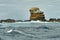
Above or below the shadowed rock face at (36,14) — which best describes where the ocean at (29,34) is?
above

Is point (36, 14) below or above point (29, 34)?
below

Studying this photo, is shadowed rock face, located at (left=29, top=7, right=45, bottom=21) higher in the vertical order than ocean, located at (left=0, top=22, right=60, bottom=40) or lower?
lower

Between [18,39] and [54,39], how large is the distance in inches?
112

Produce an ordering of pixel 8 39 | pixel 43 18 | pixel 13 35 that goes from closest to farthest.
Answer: pixel 8 39
pixel 13 35
pixel 43 18

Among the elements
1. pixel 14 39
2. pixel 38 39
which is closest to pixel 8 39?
pixel 14 39

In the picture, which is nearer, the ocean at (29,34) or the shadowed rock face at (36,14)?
the ocean at (29,34)

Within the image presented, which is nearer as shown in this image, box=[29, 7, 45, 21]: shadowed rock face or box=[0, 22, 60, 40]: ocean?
box=[0, 22, 60, 40]: ocean

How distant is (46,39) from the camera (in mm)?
23453

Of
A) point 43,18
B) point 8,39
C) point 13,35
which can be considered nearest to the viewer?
point 8,39

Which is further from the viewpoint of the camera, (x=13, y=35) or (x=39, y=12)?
(x=39, y=12)

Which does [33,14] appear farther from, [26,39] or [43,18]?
[26,39]

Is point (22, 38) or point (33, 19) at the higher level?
point (22, 38)

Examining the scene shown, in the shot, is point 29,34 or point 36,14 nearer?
point 29,34

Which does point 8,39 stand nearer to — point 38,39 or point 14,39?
point 14,39
